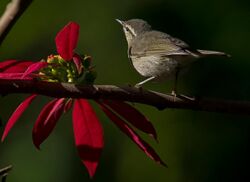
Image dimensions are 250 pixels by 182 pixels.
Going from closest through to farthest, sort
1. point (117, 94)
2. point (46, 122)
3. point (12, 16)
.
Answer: point (12, 16)
point (117, 94)
point (46, 122)

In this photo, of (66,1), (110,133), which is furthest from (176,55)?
(66,1)

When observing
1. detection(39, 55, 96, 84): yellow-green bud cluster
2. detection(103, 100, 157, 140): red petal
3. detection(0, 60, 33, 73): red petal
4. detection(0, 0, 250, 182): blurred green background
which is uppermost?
detection(0, 60, 33, 73): red petal

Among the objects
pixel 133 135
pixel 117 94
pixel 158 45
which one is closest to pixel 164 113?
pixel 158 45

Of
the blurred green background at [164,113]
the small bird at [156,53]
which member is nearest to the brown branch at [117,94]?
the small bird at [156,53]

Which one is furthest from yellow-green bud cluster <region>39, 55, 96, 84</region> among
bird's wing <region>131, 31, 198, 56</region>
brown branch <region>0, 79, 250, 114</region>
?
bird's wing <region>131, 31, 198, 56</region>

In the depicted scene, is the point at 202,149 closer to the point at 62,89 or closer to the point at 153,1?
the point at 153,1

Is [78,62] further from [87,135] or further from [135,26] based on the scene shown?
[135,26]

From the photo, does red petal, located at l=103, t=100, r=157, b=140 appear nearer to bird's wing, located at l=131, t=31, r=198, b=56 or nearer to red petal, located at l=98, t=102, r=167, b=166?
red petal, located at l=98, t=102, r=167, b=166
